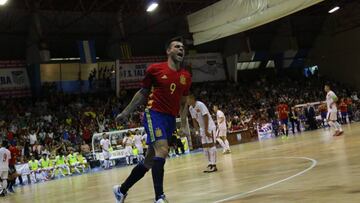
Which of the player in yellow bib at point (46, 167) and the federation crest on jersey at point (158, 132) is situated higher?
the federation crest on jersey at point (158, 132)

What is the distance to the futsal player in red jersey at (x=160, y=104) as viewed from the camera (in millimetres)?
5531

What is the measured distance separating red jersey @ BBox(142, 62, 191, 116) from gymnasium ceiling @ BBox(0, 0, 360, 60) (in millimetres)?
26620

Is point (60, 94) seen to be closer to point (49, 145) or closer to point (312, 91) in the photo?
point (49, 145)

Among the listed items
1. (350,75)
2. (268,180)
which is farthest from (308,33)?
(268,180)

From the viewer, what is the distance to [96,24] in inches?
1438

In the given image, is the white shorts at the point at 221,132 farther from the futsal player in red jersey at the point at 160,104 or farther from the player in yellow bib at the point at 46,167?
the futsal player in red jersey at the point at 160,104

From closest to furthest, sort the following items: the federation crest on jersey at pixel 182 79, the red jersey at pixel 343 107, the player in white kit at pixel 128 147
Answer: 1. the federation crest on jersey at pixel 182 79
2. the player in white kit at pixel 128 147
3. the red jersey at pixel 343 107

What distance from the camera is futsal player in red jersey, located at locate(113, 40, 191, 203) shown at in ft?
18.1

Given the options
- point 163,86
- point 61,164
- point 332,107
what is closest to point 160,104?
point 163,86

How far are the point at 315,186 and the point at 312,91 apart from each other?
126ft

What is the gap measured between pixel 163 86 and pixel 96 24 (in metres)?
32.1

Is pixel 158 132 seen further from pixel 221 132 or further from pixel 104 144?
pixel 104 144

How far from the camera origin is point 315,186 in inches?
224

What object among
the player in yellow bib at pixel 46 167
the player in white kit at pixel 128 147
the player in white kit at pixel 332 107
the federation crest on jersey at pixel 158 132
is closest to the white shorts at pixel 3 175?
the player in yellow bib at pixel 46 167
